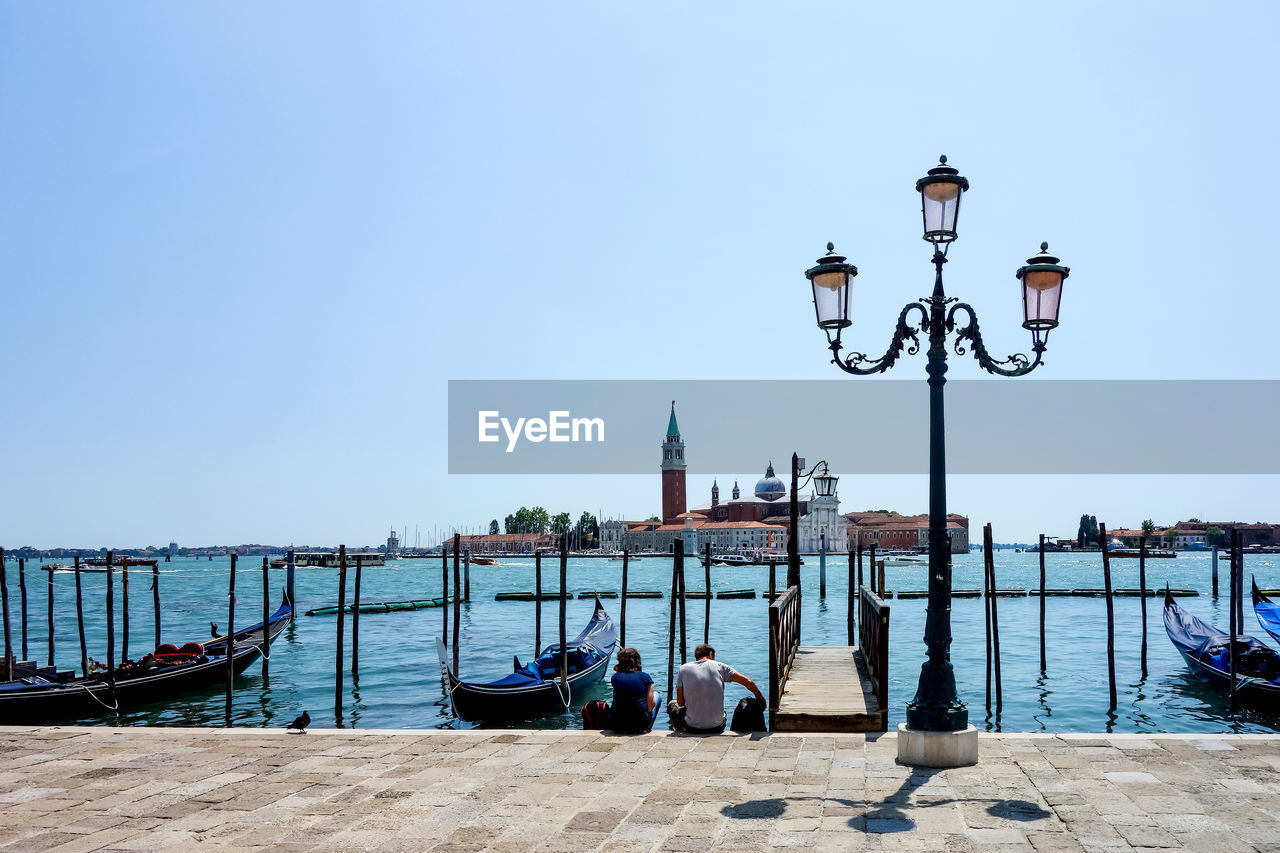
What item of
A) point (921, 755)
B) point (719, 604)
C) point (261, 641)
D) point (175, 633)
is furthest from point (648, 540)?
point (921, 755)

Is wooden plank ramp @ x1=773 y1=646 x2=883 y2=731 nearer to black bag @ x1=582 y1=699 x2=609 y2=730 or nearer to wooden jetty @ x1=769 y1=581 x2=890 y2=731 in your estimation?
wooden jetty @ x1=769 y1=581 x2=890 y2=731

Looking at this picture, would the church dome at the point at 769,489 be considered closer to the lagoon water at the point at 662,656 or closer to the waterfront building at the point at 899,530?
the waterfront building at the point at 899,530

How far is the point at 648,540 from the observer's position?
144750 mm

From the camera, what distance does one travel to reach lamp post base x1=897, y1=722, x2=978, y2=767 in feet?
21.9

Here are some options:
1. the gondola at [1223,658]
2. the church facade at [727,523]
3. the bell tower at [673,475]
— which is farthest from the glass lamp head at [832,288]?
the bell tower at [673,475]

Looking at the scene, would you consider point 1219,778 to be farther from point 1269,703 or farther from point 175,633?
point 175,633

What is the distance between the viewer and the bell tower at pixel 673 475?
457 feet

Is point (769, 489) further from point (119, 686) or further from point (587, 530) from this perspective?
point (119, 686)

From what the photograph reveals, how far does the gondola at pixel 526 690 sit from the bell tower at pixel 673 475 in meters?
121

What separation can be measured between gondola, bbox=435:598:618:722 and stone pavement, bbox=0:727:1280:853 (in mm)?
7753

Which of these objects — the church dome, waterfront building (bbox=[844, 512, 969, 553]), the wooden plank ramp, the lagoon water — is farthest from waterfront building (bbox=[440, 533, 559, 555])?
the wooden plank ramp

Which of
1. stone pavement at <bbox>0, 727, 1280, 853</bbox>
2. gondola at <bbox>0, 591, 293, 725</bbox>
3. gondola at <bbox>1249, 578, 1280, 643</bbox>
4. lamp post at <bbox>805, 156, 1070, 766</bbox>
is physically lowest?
gondola at <bbox>0, 591, 293, 725</bbox>

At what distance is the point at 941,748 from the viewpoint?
670cm

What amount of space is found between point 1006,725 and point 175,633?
1200 inches
